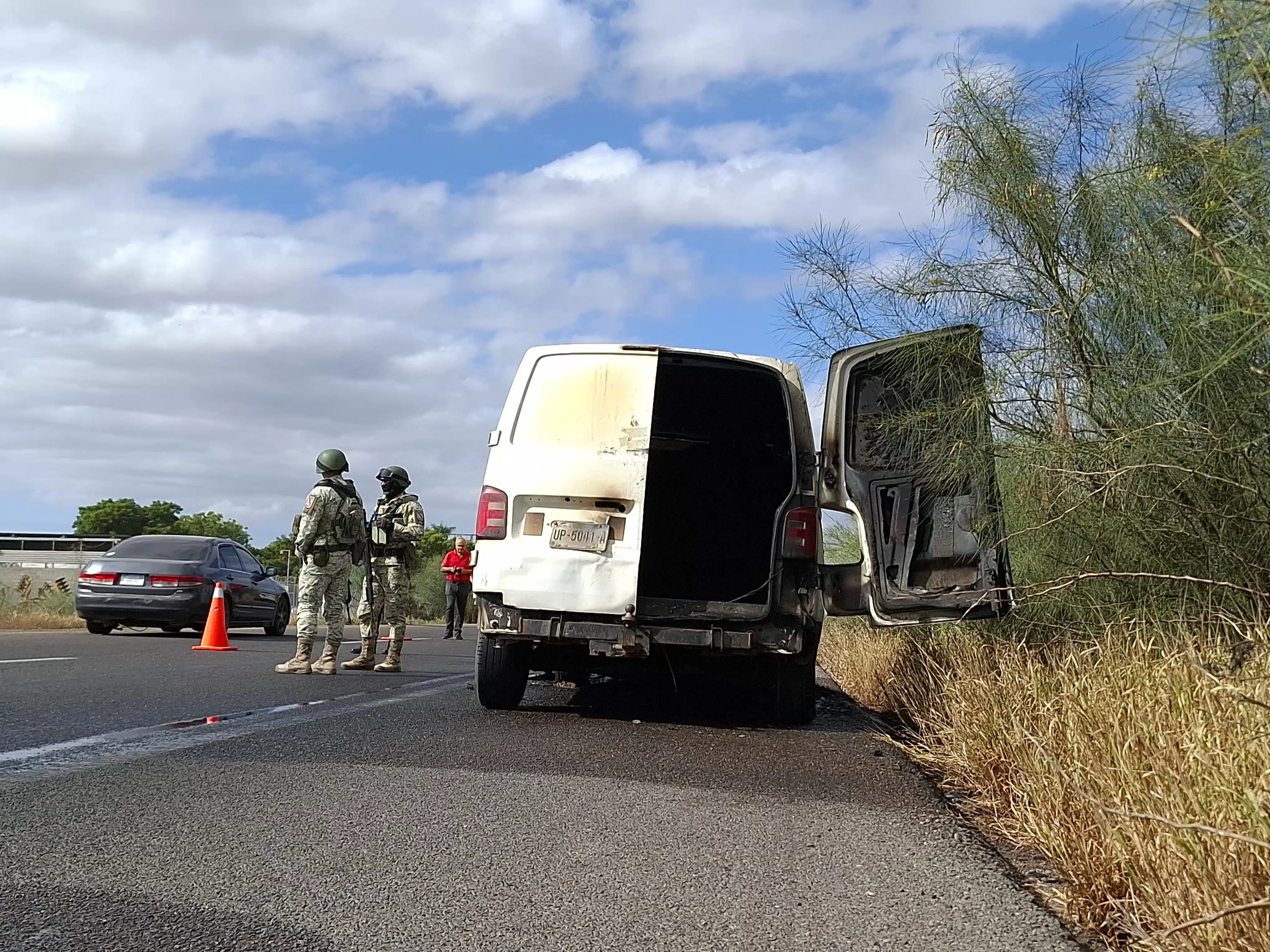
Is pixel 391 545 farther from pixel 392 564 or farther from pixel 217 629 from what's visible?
pixel 217 629

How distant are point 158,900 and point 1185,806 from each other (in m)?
2.78

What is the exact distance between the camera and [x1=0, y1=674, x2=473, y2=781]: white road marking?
5812 millimetres

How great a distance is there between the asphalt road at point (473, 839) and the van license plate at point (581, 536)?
3.50 feet

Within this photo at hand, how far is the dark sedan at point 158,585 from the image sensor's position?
59.6 ft

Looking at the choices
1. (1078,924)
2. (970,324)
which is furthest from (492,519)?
(1078,924)

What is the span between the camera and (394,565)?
1288 cm

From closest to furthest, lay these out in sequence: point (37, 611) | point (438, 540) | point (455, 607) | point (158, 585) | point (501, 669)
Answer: point (501, 669)
point (158, 585)
point (37, 611)
point (455, 607)
point (438, 540)

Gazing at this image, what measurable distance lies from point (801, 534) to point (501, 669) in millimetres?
2110

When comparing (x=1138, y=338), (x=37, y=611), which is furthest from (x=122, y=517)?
(x=1138, y=338)

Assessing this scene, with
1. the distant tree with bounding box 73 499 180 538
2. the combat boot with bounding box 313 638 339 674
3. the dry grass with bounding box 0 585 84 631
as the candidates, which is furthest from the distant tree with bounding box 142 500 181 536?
the combat boot with bounding box 313 638 339 674

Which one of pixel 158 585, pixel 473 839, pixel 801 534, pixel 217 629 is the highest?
pixel 801 534

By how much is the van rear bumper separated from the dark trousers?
16.5 metres

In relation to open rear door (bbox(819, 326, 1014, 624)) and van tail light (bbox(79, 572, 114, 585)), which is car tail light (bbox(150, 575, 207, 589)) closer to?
van tail light (bbox(79, 572, 114, 585))

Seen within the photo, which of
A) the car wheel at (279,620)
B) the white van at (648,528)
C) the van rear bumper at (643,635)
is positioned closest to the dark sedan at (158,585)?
the car wheel at (279,620)
